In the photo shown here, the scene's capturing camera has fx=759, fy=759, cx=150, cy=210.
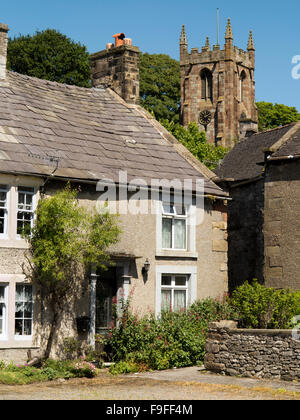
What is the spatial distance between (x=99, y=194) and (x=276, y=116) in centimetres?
5402

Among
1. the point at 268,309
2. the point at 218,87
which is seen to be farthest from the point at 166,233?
the point at 218,87

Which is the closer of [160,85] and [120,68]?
[120,68]

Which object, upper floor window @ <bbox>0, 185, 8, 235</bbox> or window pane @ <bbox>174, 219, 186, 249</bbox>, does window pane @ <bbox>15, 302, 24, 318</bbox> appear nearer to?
upper floor window @ <bbox>0, 185, 8, 235</bbox>

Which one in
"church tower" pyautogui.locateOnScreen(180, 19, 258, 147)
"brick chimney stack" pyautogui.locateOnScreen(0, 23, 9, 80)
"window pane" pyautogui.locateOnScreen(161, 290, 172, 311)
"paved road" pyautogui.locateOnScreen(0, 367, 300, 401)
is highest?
"church tower" pyautogui.locateOnScreen(180, 19, 258, 147)

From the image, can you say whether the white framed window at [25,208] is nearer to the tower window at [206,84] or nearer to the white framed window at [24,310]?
the white framed window at [24,310]

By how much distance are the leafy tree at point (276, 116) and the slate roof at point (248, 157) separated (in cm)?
3660

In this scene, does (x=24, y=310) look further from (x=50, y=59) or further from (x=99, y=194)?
(x=50, y=59)

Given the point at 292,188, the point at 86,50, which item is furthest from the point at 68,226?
the point at 86,50

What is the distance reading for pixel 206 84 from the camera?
83.7 meters

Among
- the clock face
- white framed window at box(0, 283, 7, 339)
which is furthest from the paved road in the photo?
the clock face

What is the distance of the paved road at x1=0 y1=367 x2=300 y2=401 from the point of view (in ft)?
46.1

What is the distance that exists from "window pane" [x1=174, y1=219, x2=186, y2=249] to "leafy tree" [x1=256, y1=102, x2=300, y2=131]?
4756 cm

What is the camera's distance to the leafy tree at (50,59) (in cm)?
4759

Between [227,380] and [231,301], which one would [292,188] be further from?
[227,380]
